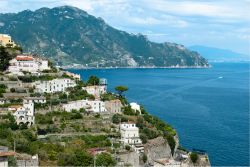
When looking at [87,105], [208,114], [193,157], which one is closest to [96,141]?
[87,105]

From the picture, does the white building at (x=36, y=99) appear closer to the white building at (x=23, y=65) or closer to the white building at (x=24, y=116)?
the white building at (x=24, y=116)

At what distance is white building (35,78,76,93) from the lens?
39.9 metres

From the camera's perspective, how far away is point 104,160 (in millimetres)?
29000

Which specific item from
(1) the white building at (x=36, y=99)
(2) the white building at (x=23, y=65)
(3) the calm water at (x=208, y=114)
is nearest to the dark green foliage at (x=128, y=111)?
(1) the white building at (x=36, y=99)

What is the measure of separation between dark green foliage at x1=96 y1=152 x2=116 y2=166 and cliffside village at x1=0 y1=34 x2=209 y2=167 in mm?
2329

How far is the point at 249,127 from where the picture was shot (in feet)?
183

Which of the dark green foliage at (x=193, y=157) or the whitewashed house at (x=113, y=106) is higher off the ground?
the whitewashed house at (x=113, y=106)

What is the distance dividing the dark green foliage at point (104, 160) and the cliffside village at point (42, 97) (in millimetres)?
2329

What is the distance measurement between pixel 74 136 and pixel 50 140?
1752mm

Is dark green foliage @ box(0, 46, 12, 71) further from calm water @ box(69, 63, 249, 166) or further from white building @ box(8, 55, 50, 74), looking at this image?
calm water @ box(69, 63, 249, 166)

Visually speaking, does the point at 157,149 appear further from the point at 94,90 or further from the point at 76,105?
the point at 94,90

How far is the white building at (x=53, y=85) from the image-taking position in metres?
39.9

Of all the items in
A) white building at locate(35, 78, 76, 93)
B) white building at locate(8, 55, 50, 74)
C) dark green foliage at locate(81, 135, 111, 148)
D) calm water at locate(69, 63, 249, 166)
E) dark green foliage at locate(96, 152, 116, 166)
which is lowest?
calm water at locate(69, 63, 249, 166)

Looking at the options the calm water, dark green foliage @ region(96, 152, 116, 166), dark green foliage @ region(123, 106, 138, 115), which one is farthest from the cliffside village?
Answer: the calm water
